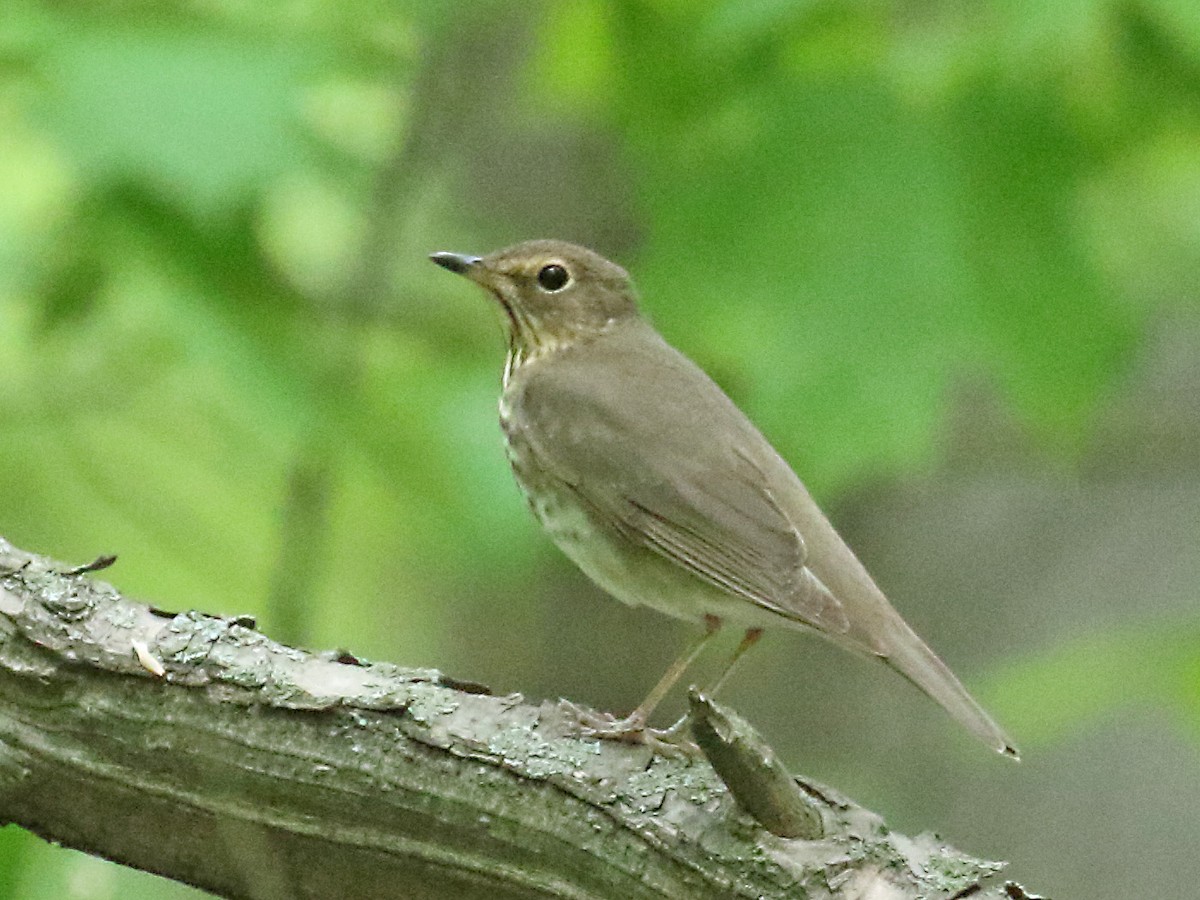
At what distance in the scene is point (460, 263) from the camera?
14.3ft

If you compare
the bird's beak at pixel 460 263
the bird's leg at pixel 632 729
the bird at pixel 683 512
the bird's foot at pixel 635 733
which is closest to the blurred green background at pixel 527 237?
the bird at pixel 683 512

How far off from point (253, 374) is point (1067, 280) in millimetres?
1864

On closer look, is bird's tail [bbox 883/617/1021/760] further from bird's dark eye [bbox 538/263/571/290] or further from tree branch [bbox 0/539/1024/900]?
bird's dark eye [bbox 538/263/571/290]

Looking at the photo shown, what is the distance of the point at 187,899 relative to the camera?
428 cm

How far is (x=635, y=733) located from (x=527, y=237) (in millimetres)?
2963

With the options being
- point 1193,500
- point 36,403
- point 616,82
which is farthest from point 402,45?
point 1193,500

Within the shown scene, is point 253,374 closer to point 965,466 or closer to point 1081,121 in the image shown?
point 1081,121

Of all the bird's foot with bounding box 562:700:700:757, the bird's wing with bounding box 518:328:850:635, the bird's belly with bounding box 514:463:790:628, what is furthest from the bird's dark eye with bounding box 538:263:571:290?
the bird's foot with bounding box 562:700:700:757

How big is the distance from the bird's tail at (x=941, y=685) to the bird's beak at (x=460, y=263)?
151 cm

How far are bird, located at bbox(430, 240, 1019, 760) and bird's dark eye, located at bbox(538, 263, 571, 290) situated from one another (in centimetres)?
19

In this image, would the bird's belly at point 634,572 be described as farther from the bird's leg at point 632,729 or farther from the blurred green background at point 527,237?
the blurred green background at point 527,237

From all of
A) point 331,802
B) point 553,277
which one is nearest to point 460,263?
point 553,277

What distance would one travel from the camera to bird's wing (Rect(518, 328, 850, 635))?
359cm

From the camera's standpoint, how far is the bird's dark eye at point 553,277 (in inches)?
178
